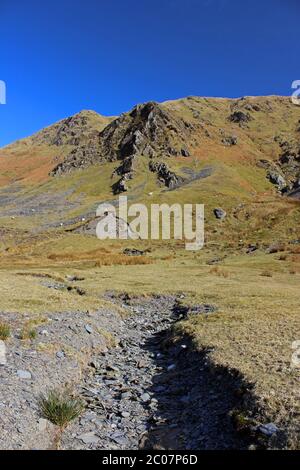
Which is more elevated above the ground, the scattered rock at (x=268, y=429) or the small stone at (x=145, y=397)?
the scattered rock at (x=268, y=429)

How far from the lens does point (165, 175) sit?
179750 millimetres

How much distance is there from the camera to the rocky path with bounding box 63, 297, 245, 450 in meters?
11.8

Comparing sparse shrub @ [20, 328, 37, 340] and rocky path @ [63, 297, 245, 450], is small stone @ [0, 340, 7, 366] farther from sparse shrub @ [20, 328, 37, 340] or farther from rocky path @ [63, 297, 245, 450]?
rocky path @ [63, 297, 245, 450]

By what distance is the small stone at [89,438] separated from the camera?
11.8 metres

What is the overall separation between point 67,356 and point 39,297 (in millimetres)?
13289

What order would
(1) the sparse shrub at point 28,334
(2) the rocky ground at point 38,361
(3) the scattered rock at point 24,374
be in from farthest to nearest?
(1) the sparse shrub at point 28,334 → (3) the scattered rock at point 24,374 → (2) the rocky ground at point 38,361

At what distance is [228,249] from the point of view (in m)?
76.4

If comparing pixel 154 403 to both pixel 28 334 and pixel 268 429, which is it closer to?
pixel 268 429

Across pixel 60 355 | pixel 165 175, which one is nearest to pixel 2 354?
pixel 60 355

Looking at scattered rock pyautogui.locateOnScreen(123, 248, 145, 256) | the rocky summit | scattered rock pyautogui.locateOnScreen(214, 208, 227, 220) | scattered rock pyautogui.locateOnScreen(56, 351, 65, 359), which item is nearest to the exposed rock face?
scattered rock pyautogui.locateOnScreen(214, 208, 227, 220)

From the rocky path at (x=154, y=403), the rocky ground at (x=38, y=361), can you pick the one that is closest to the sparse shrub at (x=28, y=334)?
the rocky ground at (x=38, y=361)

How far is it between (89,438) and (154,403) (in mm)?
3471

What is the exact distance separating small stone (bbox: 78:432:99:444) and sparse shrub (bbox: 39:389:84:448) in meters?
0.64

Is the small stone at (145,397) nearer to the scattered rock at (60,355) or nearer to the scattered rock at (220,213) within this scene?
the scattered rock at (60,355)
